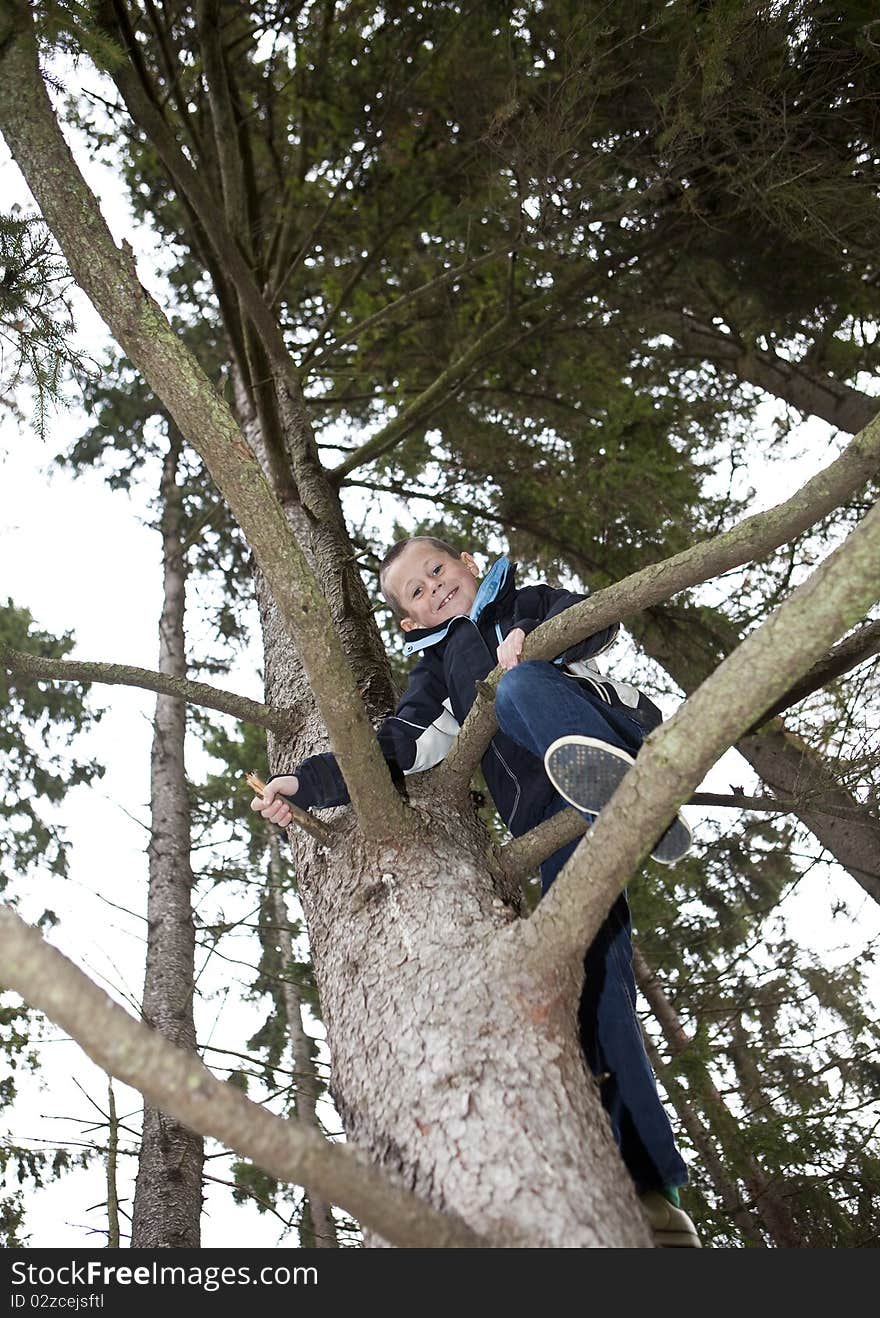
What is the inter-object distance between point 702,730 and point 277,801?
1275 mm

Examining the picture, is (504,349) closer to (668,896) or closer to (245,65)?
(245,65)

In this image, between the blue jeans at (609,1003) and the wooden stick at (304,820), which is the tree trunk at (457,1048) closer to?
the wooden stick at (304,820)

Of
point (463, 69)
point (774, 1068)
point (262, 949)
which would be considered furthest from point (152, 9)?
point (774, 1068)

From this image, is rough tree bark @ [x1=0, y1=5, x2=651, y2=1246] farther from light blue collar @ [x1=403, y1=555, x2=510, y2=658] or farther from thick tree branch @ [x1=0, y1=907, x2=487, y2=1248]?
light blue collar @ [x1=403, y1=555, x2=510, y2=658]

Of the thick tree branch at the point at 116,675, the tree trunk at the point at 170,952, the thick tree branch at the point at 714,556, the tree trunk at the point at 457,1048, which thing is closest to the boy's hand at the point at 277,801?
the tree trunk at the point at 457,1048

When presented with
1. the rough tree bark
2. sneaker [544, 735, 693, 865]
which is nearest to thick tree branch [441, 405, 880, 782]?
sneaker [544, 735, 693, 865]

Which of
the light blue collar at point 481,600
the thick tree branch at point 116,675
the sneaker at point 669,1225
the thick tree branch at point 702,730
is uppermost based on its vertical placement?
the light blue collar at point 481,600

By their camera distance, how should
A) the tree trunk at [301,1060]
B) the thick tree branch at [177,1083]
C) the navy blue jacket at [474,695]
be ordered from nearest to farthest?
the thick tree branch at [177,1083], the navy blue jacket at [474,695], the tree trunk at [301,1060]

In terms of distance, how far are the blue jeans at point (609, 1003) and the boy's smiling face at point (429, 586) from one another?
2.71 feet

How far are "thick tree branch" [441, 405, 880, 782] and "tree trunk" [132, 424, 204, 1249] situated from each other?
311 centimetres

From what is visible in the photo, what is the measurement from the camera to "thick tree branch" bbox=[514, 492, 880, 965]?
4.37 feet

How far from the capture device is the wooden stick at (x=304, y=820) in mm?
2264

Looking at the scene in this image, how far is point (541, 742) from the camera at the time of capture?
217cm

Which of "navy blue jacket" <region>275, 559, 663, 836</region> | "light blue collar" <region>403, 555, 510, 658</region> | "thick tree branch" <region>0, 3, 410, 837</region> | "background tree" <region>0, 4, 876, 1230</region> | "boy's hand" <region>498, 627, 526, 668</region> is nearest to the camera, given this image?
"thick tree branch" <region>0, 3, 410, 837</region>
